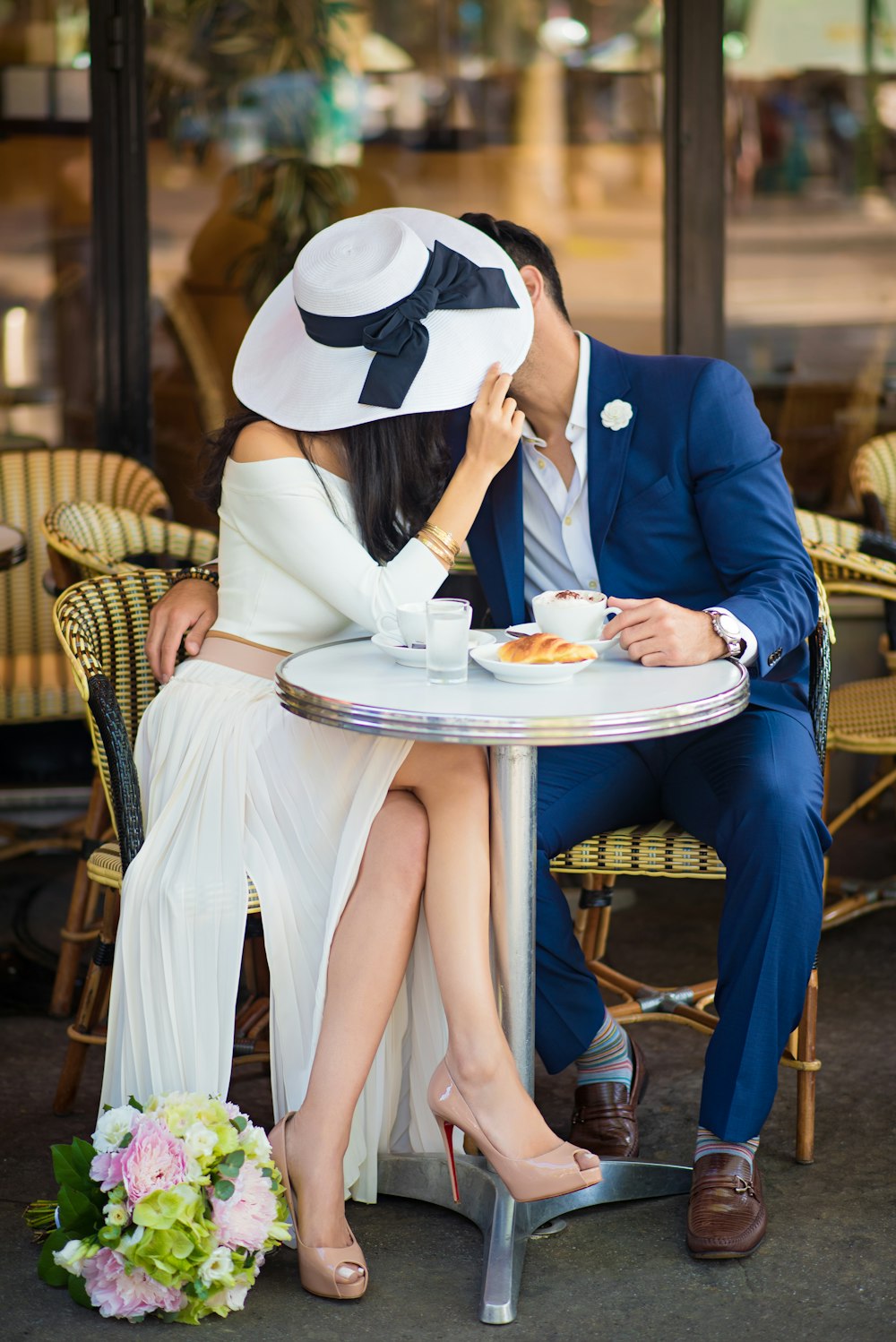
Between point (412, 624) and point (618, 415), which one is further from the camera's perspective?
point (618, 415)

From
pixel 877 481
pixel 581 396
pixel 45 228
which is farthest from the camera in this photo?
pixel 45 228

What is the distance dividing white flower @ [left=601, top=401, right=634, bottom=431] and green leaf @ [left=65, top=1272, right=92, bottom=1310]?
1.59 metres

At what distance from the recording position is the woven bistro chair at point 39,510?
4312 mm

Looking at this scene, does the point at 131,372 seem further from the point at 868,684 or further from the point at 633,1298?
the point at 633,1298

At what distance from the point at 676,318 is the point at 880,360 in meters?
0.96

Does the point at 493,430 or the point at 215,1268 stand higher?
the point at 493,430

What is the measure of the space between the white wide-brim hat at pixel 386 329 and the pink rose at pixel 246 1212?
114 cm

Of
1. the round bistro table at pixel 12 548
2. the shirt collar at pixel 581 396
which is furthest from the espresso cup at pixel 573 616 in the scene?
the round bistro table at pixel 12 548

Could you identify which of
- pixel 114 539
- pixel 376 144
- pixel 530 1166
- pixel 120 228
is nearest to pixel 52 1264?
pixel 530 1166

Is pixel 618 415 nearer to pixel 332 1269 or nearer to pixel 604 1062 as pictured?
pixel 604 1062

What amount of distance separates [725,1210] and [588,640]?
87 centimetres

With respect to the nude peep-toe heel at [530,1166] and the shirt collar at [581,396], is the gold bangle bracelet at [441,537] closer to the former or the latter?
the shirt collar at [581,396]

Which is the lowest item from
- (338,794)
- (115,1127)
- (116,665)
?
(115,1127)

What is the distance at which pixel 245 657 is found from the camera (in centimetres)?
265
